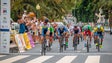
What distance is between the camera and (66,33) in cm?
2911

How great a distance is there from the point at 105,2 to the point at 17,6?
2616 centimetres

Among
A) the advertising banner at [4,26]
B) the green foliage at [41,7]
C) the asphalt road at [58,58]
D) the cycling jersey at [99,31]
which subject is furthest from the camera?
the green foliage at [41,7]

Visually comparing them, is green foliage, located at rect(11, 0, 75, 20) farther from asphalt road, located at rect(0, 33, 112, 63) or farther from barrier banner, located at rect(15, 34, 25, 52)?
asphalt road, located at rect(0, 33, 112, 63)

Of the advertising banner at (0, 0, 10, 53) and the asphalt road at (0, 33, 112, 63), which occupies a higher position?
the advertising banner at (0, 0, 10, 53)

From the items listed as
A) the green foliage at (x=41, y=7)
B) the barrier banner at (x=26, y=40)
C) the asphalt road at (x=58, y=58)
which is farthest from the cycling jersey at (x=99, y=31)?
the green foliage at (x=41, y=7)

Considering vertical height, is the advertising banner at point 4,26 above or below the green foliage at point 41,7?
below

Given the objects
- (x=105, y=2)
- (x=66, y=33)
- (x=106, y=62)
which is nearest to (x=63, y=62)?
(x=106, y=62)

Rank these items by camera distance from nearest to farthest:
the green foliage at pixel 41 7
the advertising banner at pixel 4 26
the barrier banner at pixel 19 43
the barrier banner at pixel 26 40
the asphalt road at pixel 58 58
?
the asphalt road at pixel 58 58
the advertising banner at pixel 4 26
the barrier banner at pixel 19 43
the barrier banner at pixel 26 40
the green foliage at pixel 41 7

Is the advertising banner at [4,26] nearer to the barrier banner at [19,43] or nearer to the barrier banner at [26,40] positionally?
the barrier banner at [19,43]

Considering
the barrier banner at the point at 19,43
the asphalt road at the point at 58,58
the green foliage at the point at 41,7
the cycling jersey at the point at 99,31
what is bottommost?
the asphalt road at the point at 58,58

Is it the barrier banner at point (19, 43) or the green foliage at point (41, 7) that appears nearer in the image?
the barrier banner at point (19, 43)

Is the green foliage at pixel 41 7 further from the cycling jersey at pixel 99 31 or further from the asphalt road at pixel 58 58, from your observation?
the asphalt road at pixel 58 58

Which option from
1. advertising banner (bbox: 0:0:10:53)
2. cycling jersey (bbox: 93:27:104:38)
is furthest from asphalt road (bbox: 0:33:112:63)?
cycling jersey (bbox: 93:27:104:38)

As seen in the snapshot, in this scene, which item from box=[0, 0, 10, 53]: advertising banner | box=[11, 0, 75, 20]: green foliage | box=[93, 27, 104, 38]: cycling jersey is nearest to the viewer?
box=[0, 0, 10, 53]: advertising banner
